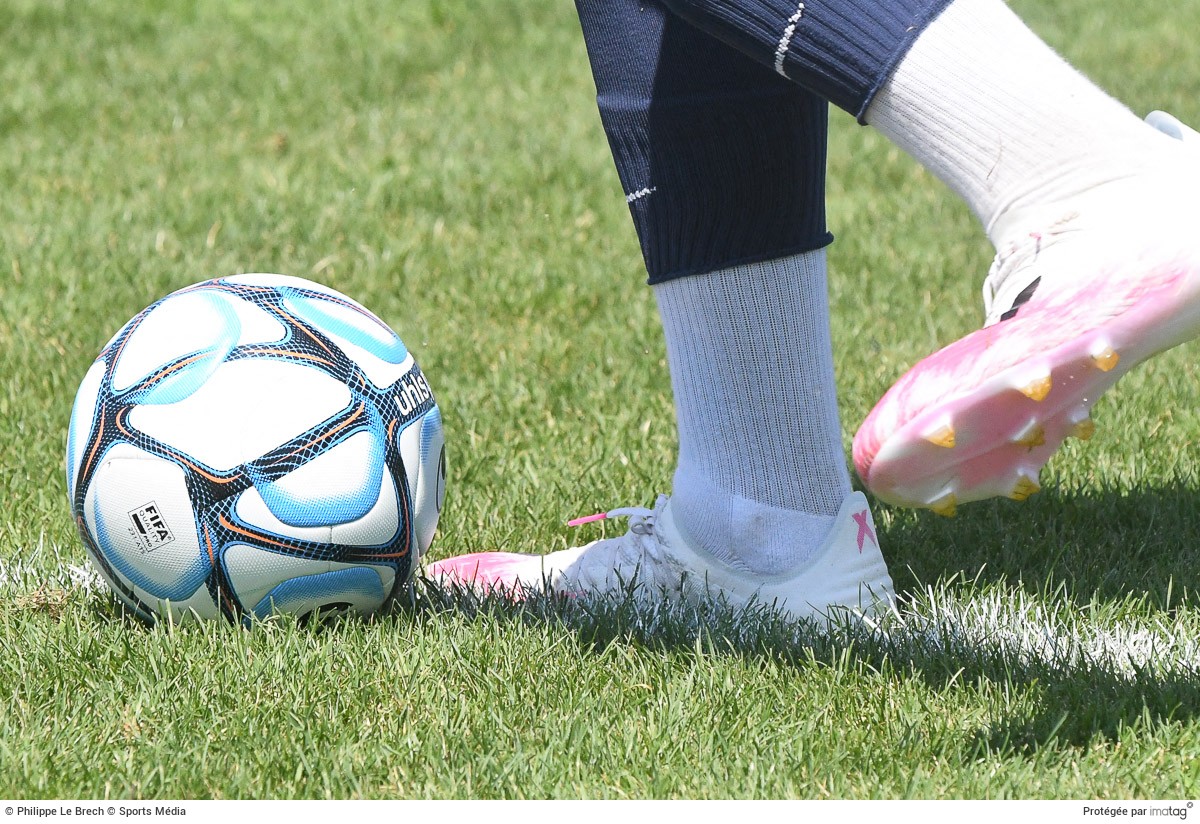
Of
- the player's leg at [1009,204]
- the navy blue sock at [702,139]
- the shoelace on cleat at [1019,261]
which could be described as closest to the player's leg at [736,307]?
the navy blue sock at [702,139]

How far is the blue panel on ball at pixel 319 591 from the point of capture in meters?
2.35

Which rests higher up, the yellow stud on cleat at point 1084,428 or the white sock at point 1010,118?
the white sock at point 1010,118

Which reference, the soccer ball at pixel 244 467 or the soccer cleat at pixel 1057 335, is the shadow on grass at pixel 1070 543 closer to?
the soccer cleat at pixel 1057 335

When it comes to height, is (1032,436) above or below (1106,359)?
below

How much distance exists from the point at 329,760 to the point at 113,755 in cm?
30

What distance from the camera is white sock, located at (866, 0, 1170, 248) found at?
1769mm

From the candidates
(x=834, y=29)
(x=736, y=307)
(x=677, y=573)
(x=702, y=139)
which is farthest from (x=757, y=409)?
(x=834, y=29)

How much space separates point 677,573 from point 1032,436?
0.90 m

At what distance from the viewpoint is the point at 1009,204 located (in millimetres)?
1833

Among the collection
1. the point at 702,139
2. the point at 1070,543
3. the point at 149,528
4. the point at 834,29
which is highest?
the point at 834,29

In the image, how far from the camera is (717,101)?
230cm

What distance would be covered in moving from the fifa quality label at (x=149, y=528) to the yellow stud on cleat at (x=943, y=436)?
1228mm

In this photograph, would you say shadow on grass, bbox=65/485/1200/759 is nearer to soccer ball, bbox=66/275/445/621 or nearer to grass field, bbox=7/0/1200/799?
grass field, bbox=7/0/1200/799

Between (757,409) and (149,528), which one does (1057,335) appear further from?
(149,528)
